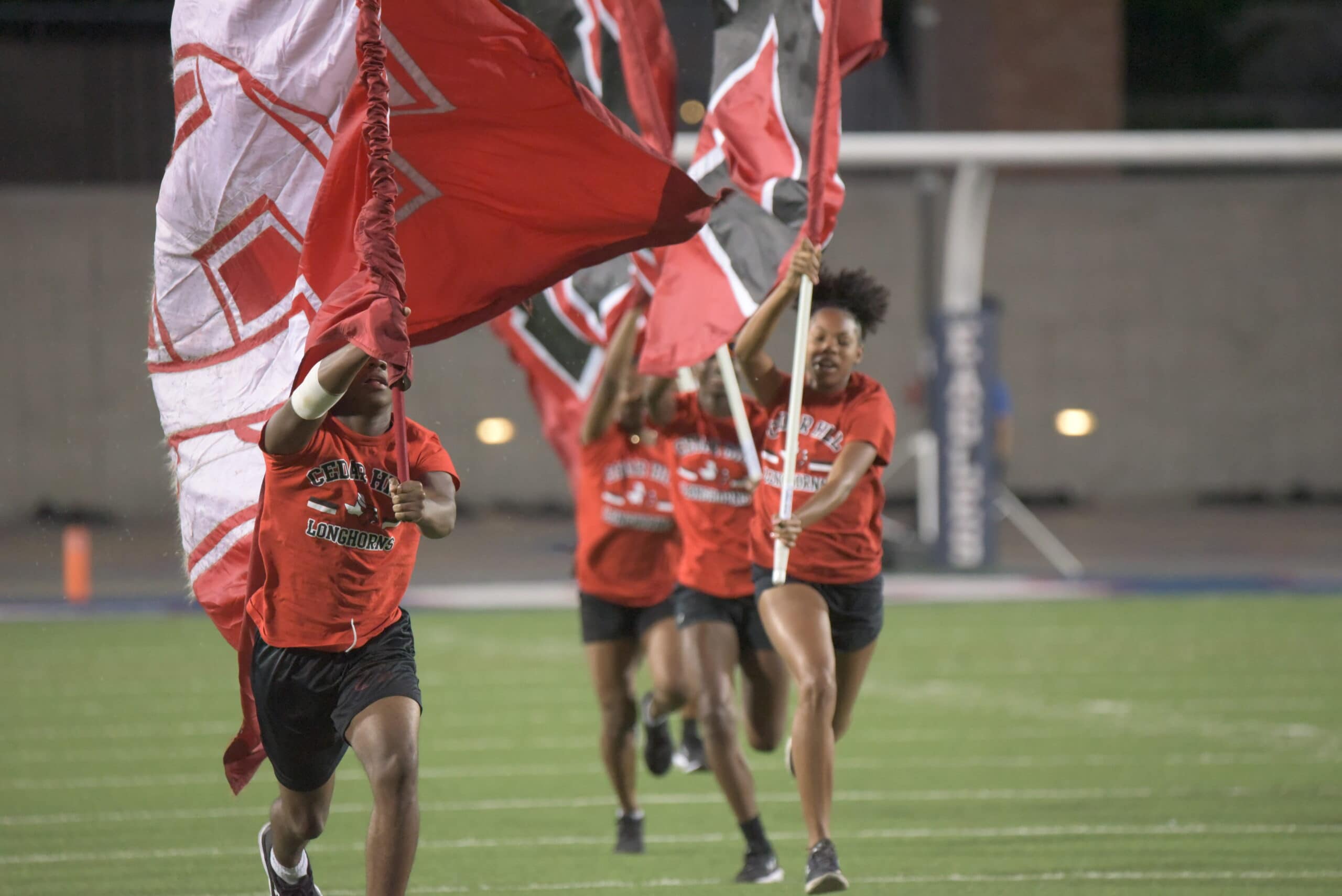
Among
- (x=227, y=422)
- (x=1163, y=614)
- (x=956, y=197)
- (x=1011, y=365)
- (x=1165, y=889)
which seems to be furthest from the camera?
(x=1011, y=365)

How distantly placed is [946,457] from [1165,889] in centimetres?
1252

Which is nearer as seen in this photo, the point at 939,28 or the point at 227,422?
the point at 227,422

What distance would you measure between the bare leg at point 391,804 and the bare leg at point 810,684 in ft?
5.65

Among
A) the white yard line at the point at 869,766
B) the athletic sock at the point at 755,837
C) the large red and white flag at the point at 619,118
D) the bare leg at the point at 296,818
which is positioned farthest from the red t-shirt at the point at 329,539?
the white yard line at the point at 869,766

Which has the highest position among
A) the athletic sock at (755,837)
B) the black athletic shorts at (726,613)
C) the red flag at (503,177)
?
the red flag at (503,177)

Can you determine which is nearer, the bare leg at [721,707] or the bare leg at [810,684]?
the bare leg at [810,684]

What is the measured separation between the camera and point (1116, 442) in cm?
2969

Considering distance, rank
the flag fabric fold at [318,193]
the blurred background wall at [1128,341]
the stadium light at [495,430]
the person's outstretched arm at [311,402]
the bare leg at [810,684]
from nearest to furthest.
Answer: the person's outstretched arm at [311,402] → the flag fabric fold at [318,193] → the bare leg at [810,684] → the stadium light at [495,430] → the blurred background wall at [1128,341]

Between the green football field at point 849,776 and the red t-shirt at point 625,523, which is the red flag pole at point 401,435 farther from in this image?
the red t-shirt at point 625,523

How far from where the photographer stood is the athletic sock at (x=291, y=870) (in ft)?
18.4

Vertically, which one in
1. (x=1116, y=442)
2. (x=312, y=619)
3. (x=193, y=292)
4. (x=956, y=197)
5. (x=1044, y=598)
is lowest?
(x=1116, y=442)

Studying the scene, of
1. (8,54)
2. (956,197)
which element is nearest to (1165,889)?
(956,197)

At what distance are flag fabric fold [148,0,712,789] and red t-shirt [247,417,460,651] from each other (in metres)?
0.58

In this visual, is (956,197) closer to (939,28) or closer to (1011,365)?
(1011,365)
